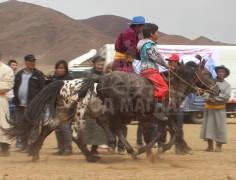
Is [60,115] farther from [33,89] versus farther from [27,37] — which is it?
[27,37]

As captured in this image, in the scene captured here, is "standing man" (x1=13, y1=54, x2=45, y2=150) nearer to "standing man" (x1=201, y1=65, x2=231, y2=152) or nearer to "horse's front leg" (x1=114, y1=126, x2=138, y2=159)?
Result: "horse's front leg" (x1=114, y1=126, x2=138, y2=159)

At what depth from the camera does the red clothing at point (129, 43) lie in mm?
9688

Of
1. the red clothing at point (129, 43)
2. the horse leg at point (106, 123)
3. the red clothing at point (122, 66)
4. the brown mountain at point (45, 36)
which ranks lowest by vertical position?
the horse leg at point (106, 123)

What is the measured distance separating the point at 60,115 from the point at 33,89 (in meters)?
1.55

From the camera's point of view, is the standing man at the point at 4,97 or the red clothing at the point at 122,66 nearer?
the red clothing at the point at 122,66

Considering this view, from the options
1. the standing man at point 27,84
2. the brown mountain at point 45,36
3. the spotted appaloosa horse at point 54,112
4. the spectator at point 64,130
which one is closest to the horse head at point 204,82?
the spotted appaloosa horse at point 54,112

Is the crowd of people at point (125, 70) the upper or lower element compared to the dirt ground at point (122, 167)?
upper

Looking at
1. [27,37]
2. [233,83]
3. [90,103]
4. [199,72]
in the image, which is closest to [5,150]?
[90,103]

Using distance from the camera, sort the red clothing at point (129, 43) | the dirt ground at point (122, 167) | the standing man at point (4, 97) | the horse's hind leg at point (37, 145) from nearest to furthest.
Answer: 1. the dirt ground at point (122, 167)
2. the horse's hind leg at point (37, 145)
3. the red clothing at point (129, 43)
4. the standing man at point (4, 97)

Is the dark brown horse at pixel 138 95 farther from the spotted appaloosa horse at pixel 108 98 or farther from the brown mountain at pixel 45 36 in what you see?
the brown mountain at pixel 45 36

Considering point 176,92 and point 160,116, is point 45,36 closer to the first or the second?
point 176,92

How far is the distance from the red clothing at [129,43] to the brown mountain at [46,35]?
54.4 metres

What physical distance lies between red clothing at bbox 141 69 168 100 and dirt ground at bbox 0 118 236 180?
1059mm

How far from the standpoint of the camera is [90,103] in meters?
9.53
